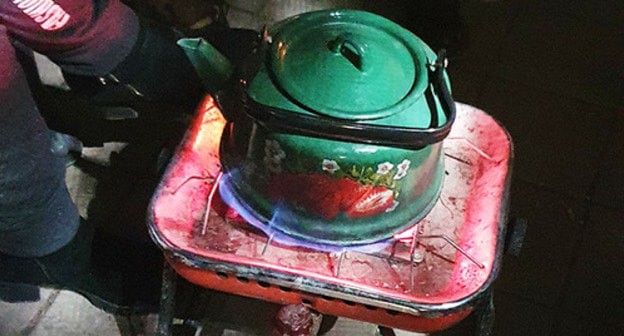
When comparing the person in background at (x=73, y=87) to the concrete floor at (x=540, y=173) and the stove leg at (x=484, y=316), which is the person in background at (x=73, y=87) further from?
the stove leg at (x=484, y=316)

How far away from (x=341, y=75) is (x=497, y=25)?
5.17ft

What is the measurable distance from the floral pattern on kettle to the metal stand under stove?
0.32 ft

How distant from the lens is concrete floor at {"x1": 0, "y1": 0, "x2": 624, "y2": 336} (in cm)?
185

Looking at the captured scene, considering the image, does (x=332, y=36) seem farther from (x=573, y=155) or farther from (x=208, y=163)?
(x=573, y=155)

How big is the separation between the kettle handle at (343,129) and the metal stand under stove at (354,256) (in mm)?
234

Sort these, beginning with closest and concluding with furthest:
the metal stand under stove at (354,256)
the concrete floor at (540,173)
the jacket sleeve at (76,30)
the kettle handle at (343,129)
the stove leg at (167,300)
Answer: the kettle handle at (343,129) < the metal stand under stove at (354,256) < the stove leg at (167,300) < the jacket sleeve at (76,30) < the concrete floor at (540,173)

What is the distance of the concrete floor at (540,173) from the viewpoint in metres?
1.85

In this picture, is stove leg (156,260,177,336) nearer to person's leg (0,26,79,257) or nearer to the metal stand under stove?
the metal stand under stove

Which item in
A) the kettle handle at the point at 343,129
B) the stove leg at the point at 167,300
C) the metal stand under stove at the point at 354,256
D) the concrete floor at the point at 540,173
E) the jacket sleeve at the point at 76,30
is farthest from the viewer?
the concrete floor at the point at 540,173

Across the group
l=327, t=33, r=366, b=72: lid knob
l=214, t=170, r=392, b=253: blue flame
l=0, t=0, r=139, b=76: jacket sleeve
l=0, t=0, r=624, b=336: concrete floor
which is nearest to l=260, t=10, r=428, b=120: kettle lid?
l=327, t=33, r=366, b=72: lid knob

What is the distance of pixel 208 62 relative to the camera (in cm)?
122

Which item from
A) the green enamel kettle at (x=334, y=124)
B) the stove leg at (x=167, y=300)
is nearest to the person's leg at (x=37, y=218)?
the stove leg at (x=167, y=300)

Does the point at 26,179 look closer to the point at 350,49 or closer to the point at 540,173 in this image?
the point at 350,49

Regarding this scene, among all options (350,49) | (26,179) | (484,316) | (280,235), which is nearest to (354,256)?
(280,235)
